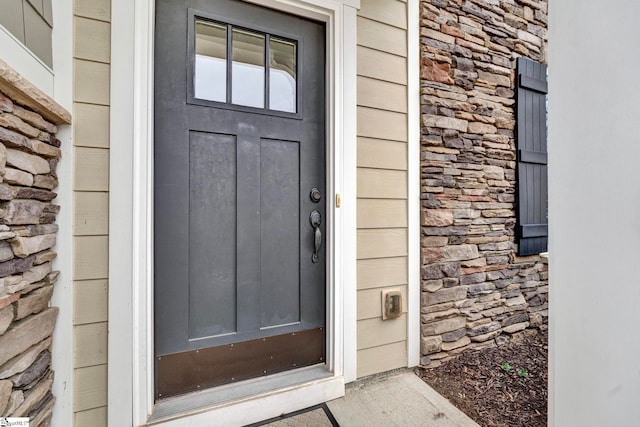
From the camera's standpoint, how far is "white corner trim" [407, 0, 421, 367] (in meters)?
1.77

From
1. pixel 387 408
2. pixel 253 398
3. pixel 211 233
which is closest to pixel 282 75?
pixel 211 233

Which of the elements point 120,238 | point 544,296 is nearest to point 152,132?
point 120,238

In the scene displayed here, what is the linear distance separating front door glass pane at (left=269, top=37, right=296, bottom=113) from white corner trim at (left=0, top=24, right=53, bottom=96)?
2.78ft

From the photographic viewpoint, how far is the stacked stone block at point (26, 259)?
923 mm

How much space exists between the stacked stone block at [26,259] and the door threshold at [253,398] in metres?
0.46

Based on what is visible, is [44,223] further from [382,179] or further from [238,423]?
[382,179]

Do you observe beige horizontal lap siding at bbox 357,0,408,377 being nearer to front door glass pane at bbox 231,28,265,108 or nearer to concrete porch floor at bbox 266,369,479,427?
concrete porch floor at bbox 266,369,479,427

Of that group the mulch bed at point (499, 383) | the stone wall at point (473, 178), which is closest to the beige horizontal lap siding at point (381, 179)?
the stone wall at point (473, 178)

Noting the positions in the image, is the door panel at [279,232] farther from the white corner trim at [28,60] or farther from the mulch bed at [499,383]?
the mulch bed at [499,383]

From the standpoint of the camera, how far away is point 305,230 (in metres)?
1.60

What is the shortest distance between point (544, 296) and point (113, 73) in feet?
10.2

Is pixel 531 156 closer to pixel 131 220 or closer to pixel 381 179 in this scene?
pixel 381 179
